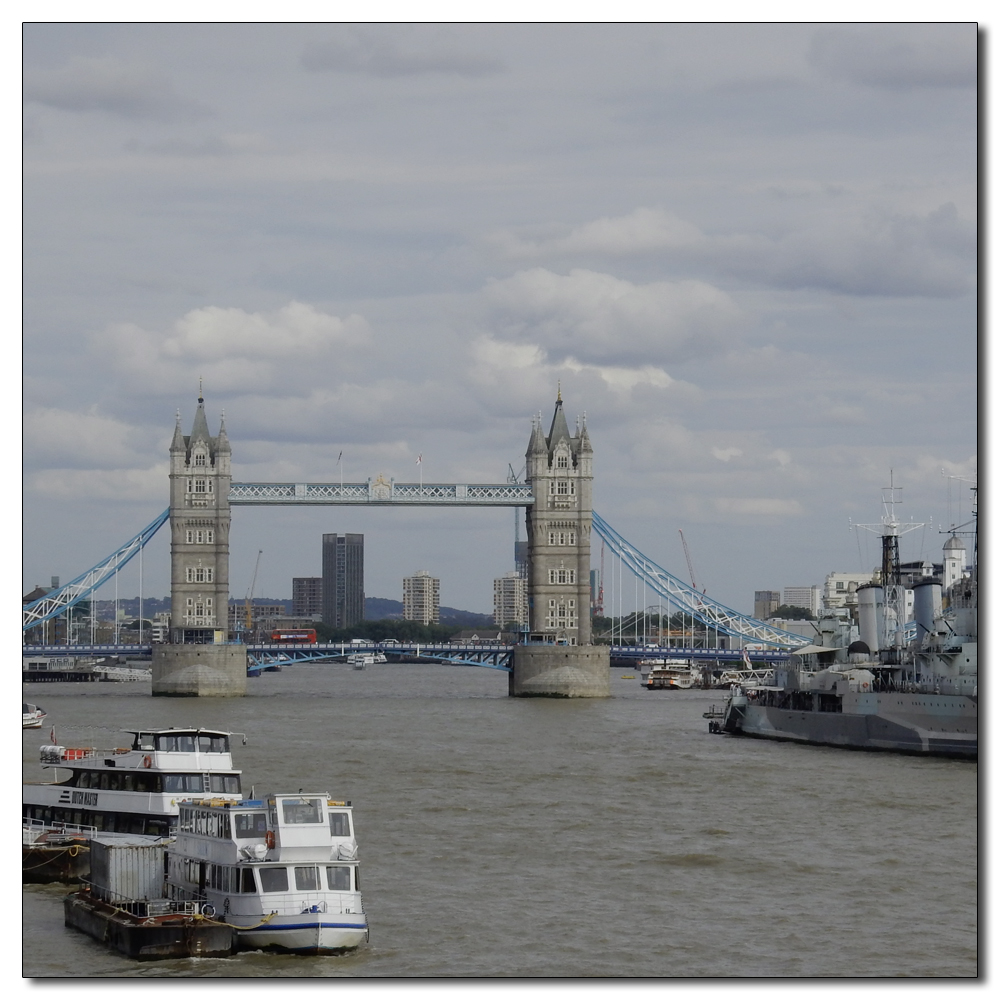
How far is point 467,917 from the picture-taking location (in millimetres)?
28594

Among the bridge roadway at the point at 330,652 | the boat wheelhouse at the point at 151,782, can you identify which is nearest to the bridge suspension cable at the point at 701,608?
the bridge roadway at the point at 330,652

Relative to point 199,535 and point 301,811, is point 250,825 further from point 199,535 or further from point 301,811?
point 199,535

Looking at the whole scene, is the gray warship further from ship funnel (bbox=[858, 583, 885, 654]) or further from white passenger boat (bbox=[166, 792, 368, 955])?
white passenger boat (bbox=[166, 792, 368, 955])

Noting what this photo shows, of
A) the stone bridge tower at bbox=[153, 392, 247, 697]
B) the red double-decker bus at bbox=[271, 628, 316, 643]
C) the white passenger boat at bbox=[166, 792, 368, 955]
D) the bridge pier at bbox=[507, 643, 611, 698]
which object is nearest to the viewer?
the white passenger boat at bbox=[166, 792, 368, 955]

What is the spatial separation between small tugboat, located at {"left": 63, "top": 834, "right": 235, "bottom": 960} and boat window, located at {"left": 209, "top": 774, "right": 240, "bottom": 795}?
2932mm

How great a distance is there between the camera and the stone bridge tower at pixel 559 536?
116812 millimetres

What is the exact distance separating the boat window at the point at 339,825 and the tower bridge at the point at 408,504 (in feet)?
275

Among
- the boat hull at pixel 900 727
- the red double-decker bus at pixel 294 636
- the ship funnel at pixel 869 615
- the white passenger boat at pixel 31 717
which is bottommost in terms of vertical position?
the red double-decker bus at pixel 294 636

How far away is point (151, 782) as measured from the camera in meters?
34.4

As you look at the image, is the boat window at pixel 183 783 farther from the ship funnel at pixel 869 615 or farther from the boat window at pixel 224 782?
the ship funnel at pixel 869 615

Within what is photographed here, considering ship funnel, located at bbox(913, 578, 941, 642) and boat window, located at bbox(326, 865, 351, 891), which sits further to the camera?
ship funnel, located at bbox(913, 578, 941, 642)

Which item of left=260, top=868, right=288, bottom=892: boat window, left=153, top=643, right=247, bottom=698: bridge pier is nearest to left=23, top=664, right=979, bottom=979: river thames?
left=260, top=868, right=288, bottom=892: boat window

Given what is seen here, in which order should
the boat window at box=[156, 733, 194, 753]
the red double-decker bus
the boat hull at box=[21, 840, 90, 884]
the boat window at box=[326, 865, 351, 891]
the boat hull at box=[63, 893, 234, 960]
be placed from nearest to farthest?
the boat hull at box=[63, 893, 234, 960]
the boat window at box=[326, 865, 351, 891]
the boat hull at box=[21, 840, 90, 884]
the boat window at box=[156, 733, 194, 753]
the red double-decker bus

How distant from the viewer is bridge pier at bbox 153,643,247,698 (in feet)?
360
